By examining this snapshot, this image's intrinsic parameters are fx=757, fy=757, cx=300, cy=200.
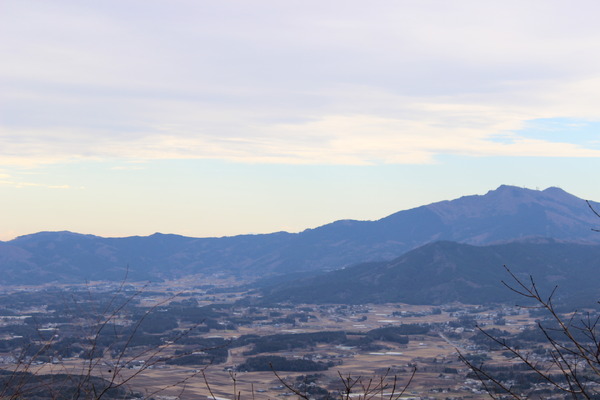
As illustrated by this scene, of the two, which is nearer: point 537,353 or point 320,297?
point 537,353

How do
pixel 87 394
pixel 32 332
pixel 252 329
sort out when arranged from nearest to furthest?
pixel 87 394 → pixel 32 332 → pixel 252 329

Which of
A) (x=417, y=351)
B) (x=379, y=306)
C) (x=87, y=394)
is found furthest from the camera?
(x=379, y=306)

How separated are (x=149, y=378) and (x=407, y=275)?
396 ft

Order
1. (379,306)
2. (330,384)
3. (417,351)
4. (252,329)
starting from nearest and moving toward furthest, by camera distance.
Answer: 1. (330,384)
2. (417,351)
3. (252,329)
4. (379,306)

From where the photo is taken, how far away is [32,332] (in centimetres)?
11456

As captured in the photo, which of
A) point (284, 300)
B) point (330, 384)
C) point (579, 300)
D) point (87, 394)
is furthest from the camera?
point (284, 300)

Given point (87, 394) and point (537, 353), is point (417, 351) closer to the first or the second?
point (537, 353)

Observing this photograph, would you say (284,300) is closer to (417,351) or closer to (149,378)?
(417,351)

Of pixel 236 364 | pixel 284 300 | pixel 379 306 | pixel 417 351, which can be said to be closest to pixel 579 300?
pixel 379 306

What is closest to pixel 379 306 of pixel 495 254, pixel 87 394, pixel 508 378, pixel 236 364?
pixel 495 254

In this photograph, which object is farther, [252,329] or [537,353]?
[252,329]

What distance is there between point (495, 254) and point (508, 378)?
12232cm

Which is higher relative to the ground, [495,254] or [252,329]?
[495,254]

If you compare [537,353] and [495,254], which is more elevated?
[495,254]
